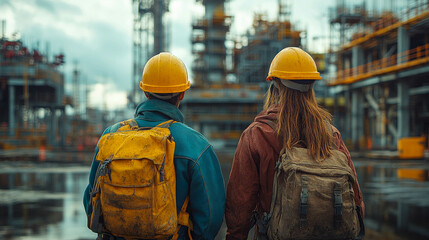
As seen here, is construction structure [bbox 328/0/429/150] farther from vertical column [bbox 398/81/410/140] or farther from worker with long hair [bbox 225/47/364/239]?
worker with long hair [bbox 225/47/364/239]

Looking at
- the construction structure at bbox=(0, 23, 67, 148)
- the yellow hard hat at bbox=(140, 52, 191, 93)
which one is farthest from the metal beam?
the yellow hard hat at bbox=(140, 52, 191, 93)

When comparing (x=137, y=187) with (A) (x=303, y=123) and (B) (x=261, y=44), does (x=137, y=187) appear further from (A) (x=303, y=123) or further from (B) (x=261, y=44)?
(B) (x=261, y=44)

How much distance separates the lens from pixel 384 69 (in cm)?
3384

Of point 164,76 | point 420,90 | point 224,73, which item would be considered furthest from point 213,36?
point 164,76

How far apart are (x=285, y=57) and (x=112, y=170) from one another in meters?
1.42

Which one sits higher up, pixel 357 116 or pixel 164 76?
pixel 164 76

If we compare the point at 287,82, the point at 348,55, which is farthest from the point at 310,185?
the point at 348,55

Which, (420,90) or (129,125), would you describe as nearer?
(129,125)

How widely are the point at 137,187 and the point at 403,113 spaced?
114ft

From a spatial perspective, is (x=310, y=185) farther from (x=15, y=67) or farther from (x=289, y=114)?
(x=15, y=67)

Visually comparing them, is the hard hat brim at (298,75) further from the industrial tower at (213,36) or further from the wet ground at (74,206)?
the industrial tower at (213,36)

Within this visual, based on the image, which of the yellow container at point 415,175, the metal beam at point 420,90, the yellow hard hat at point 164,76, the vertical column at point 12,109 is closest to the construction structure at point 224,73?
the metal beam at point 420,90

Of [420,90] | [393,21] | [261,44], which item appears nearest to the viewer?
[420,90]

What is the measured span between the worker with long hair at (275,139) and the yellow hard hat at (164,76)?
2.03ft
